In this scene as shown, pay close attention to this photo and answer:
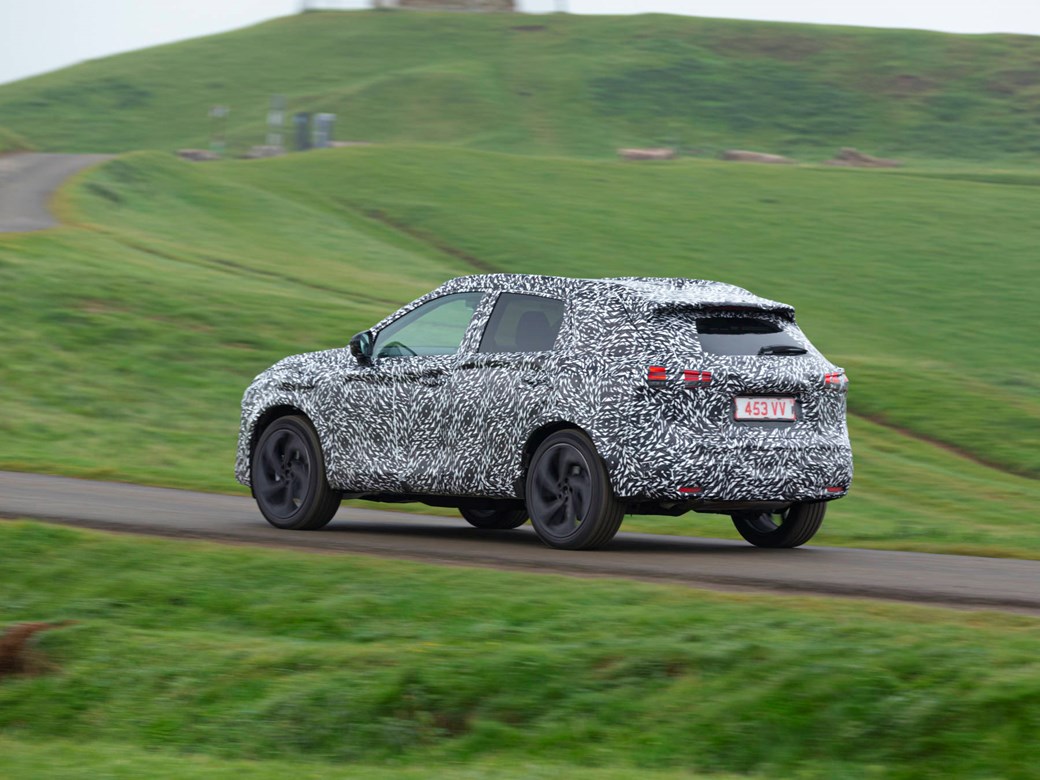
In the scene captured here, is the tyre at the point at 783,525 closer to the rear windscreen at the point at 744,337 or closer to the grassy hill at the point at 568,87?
the rear windscreen at the point at 744,337

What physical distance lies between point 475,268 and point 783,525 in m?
31.2

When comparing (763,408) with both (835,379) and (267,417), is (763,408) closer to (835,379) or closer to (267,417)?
(835,379)

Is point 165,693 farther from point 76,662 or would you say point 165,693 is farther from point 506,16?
point 506,16

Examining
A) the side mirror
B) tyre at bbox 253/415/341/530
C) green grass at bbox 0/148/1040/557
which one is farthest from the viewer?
green grass at bbox 0/148/1040/557

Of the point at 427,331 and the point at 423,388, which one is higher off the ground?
the point at 427,331

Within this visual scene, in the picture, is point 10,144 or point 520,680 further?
point 10,144

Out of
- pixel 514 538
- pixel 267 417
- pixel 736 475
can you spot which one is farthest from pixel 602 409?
pixel 267 417

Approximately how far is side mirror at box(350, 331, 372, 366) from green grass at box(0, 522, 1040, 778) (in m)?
2.74

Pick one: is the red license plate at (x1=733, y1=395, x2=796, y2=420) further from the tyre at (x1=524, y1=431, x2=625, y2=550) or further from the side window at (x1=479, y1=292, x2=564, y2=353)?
the side window at (x1=479, y1=292, x2=564, y2=353)

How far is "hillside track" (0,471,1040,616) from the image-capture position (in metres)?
10.1

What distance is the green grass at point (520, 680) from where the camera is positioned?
6.98 metres

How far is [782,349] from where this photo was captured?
1161 centimetres

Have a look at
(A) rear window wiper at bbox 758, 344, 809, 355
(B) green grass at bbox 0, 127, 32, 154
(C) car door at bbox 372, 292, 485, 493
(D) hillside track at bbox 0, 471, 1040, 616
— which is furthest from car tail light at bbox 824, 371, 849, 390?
(B) green grass at bbox 0, 127, 32, 154

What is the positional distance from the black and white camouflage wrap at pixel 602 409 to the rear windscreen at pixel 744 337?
8cm
